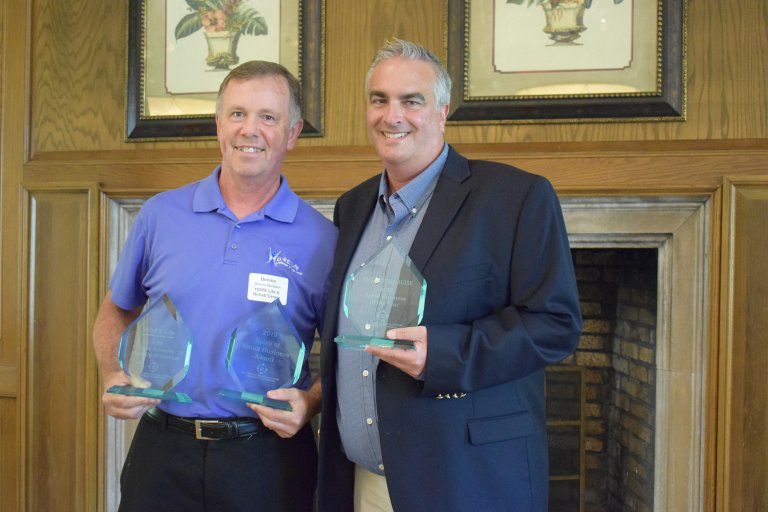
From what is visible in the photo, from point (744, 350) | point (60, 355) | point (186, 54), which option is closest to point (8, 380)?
point (60, 355)

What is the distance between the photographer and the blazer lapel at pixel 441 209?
143cm

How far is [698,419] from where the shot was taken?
235 cm

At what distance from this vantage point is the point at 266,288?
1.59 m

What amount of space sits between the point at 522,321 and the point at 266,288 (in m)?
0.55

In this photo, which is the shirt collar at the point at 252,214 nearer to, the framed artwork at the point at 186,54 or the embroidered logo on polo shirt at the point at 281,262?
the embroidered logo on polo shirt at the point at 281,262

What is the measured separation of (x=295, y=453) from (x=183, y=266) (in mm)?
467

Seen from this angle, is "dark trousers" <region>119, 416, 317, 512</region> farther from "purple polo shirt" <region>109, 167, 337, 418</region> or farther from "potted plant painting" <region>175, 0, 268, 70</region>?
"potted plant painting" <region>175, 0, 268, 70</region>

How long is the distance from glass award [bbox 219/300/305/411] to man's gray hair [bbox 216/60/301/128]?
1.52 feet

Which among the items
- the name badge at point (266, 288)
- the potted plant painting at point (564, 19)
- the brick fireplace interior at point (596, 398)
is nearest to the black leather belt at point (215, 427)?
the name badge at point (266, 288)

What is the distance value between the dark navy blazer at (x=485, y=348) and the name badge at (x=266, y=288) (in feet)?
1.00

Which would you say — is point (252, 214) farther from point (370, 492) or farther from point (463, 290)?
point (370, 492)

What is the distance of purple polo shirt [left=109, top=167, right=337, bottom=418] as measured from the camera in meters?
1.56

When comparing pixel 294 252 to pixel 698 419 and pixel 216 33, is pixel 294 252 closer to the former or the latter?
pixel 216 33

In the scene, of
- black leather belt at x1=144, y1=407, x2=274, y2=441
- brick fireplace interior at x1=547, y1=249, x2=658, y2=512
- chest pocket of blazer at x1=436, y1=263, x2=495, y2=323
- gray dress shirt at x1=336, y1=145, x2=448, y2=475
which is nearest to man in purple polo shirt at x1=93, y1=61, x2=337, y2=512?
black leather belt at x1=144, y1=407, x2=274, y2=441
